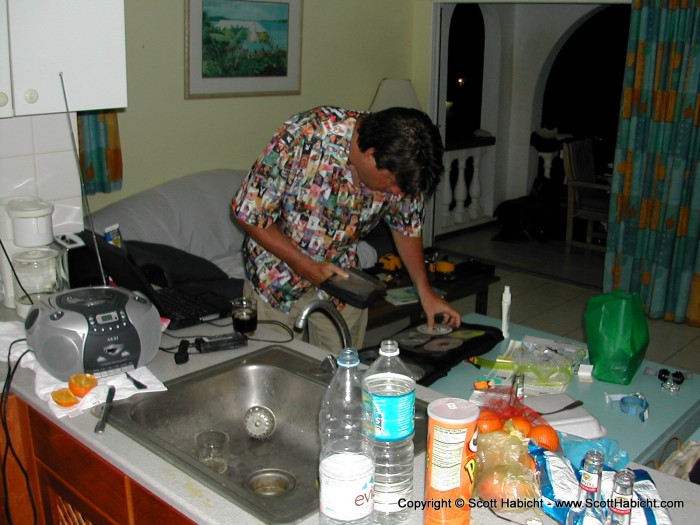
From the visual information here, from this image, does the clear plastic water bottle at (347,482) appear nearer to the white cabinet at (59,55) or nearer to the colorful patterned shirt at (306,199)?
the colorful patterned shirt at (306,199)

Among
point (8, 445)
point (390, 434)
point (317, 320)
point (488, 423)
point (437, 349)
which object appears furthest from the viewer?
point (317, 320)

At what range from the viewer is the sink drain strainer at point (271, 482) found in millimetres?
1630

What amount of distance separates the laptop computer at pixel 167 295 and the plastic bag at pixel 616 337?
1.08 meters

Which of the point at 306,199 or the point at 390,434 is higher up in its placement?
the point at 306,199

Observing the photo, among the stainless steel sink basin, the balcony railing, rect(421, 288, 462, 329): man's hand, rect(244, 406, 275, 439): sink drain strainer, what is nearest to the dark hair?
rect(421, 288, 462, 329): man's hand

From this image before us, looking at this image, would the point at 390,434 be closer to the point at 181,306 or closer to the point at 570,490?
the point at 570,490

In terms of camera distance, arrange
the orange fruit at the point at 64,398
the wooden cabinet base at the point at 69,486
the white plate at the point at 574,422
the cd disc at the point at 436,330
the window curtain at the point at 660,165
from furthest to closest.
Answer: the window curtain at the point at 660,165, the cd disc at the point at 436,330, the white plate at the point at 574,422, the orange fruit at the point at 64,398, the wooden cabinet base at the point at 69,486

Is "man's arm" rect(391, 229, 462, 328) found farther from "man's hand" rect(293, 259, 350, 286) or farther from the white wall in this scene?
the white wall

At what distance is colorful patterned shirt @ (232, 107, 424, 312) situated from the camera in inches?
85.3

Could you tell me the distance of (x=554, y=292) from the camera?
5180mm

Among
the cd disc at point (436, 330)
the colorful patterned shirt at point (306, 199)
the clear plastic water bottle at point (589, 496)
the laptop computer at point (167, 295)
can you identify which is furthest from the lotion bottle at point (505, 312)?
the clear plastic water bottle at point (589, 496)

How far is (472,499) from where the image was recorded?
1271 mm

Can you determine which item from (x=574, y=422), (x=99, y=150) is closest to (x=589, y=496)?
(x=574, y=422)

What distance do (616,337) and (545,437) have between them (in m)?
0.87
